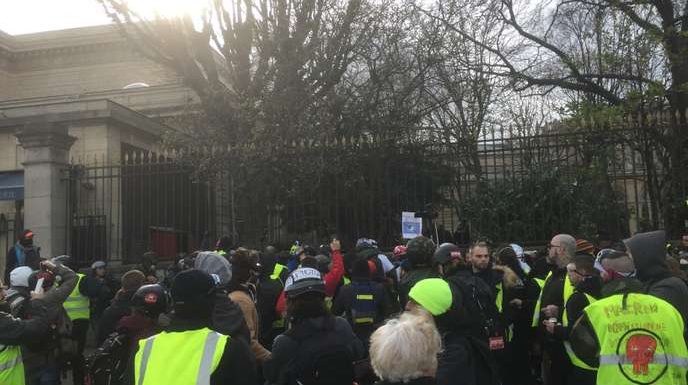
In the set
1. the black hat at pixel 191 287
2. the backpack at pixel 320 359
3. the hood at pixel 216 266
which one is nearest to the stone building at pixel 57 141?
the hood at pixel 216 266

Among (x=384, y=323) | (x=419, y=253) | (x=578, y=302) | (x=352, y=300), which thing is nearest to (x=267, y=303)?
(x=352, y=300)

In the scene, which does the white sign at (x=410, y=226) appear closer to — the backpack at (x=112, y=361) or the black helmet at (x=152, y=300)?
the backpack at (x=112, y=361)

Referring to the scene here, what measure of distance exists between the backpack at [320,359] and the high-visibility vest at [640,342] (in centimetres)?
155

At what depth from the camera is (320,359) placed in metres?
3.62

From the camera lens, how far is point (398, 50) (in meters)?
20.3

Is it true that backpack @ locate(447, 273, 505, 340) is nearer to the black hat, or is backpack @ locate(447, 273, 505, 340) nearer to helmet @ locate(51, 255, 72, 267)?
the black hat

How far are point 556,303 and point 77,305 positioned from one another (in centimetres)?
661

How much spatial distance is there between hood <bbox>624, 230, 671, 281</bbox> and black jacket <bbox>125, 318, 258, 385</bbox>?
264 centimetres

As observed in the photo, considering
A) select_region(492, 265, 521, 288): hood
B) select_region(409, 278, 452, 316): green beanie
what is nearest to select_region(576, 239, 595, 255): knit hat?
select_region(492, 265, 521, 288): hood

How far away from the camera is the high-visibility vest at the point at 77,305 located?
920 cm

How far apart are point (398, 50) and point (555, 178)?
9.48m

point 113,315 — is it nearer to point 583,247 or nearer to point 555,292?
point 555,292

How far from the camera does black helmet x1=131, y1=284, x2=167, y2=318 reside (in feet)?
14.9

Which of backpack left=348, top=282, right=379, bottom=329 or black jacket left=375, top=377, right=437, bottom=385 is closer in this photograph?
black jacket left=375, top=377, right=437, bottom=385
